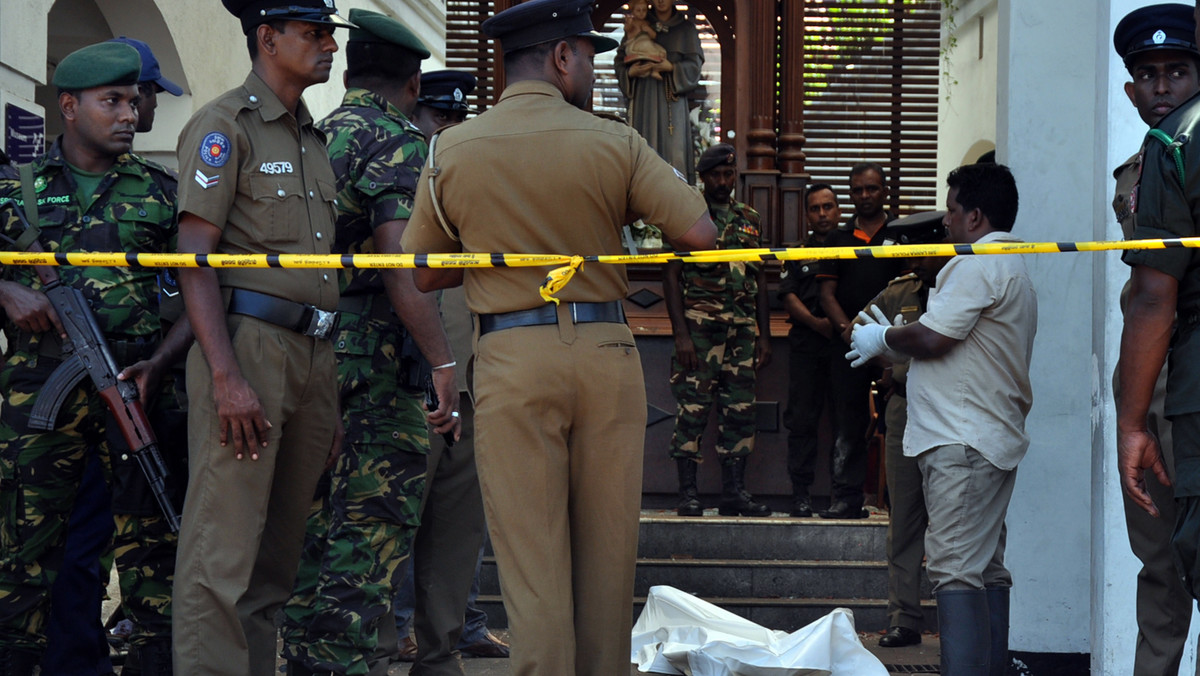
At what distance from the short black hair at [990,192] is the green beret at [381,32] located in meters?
1.77

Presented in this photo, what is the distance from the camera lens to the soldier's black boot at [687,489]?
6.65 metres

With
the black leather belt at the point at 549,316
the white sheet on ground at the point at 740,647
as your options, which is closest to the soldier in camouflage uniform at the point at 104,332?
the black leather belt at the point at 549,316

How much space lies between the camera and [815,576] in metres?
5.98

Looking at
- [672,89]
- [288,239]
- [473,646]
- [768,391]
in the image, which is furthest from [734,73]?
[288,239]

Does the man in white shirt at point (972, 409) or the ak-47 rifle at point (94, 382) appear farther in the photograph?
the man in white shirt at point (972, 409)

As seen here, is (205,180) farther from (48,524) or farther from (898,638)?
(898,638)

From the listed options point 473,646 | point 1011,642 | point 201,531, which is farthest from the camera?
point 473,646

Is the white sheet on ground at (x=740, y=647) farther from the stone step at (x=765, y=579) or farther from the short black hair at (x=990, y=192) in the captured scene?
the short black hair at (x=990, y=192)

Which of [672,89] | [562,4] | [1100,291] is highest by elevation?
[672,89]

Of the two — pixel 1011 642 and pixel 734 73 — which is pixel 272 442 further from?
pixel 734 73

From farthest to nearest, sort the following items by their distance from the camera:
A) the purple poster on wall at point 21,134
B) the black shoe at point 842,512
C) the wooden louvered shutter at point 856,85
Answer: the wooden louvered shutter at point 856,85 → the black shoe at point 842,512 → the purple poster on wall at point 21,134

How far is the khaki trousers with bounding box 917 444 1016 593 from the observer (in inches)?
159

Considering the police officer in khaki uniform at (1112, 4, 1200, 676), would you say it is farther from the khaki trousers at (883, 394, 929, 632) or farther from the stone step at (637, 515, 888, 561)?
the stone step at (637, 515, 888, 561)

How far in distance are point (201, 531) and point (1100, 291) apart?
2.61 meters
